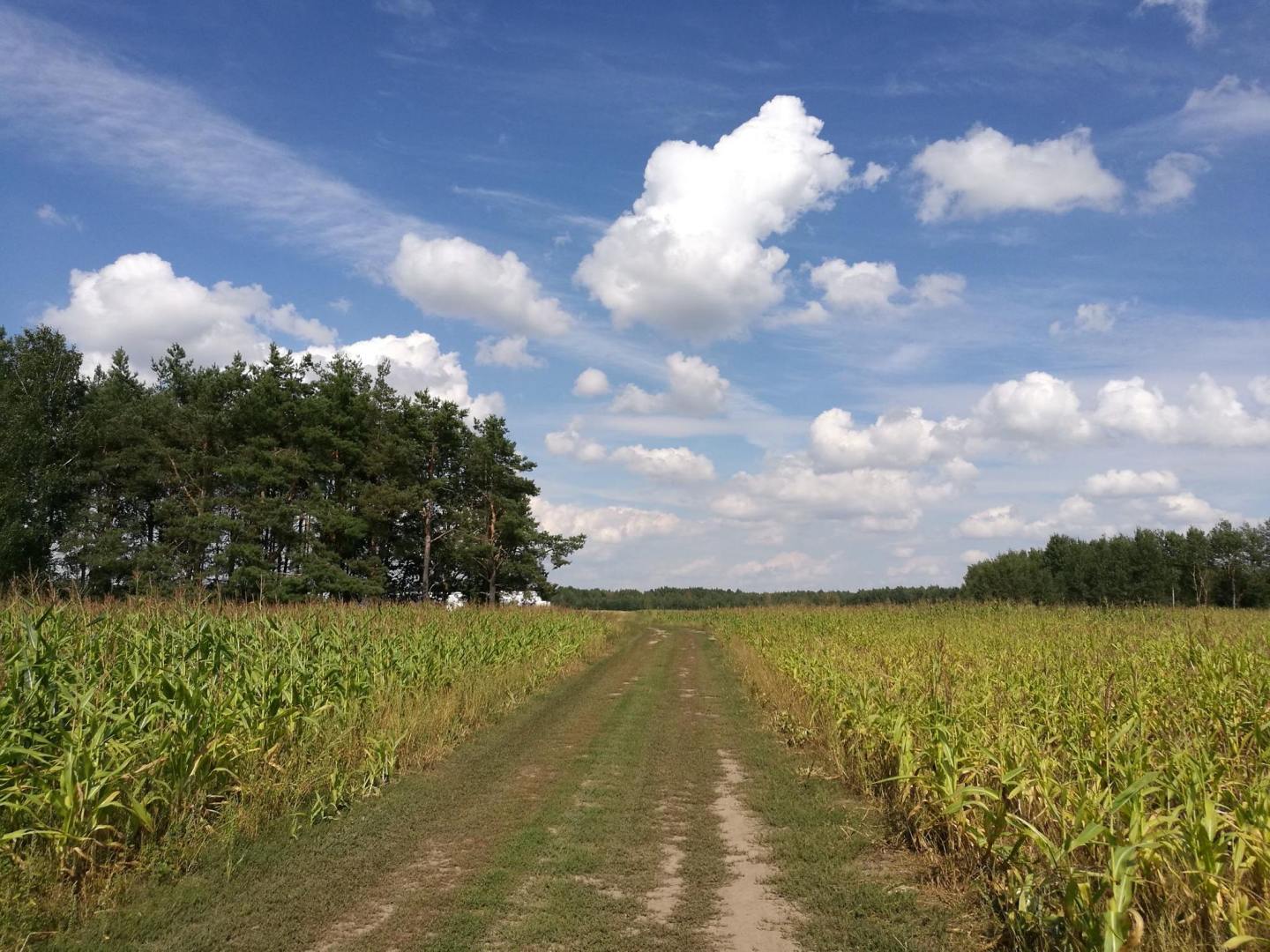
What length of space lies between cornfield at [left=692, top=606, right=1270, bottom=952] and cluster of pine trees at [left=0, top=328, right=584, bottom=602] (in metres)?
33.0

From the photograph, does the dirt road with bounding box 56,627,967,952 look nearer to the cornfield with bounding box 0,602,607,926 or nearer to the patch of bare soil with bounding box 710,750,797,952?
the patch of bare soil with bounding box 710,750,797,952

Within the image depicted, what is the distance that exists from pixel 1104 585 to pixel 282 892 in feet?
340

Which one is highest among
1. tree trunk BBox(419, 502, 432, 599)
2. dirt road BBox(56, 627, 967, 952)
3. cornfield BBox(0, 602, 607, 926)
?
tree trunk BBox(419, 502, 432, 599)

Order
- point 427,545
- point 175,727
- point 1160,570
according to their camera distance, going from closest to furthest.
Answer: point 175,727 → point 427,545 → point 1160,570

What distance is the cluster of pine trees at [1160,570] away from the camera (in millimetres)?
86000

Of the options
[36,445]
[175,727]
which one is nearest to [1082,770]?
[175,727]

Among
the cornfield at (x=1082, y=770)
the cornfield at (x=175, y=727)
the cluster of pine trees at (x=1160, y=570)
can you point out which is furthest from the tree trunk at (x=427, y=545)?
the cluster of pine trees at (x=1160, y=570)

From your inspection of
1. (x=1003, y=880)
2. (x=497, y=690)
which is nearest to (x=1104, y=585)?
(x=497, y=690)

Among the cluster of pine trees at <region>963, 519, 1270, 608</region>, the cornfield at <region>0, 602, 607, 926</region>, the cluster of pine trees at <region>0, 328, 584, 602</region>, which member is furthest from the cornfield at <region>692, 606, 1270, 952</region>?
the cluster of pine trees at <region>963, 519, 1270, 608</region>

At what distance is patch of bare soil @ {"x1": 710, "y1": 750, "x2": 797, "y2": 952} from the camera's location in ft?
17.7

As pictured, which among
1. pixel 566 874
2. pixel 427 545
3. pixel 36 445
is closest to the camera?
pixel 566 874

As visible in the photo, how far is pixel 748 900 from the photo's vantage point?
243 inches

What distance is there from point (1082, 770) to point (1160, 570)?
100905 mm

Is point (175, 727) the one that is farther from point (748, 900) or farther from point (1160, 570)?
point (1160, 570)
